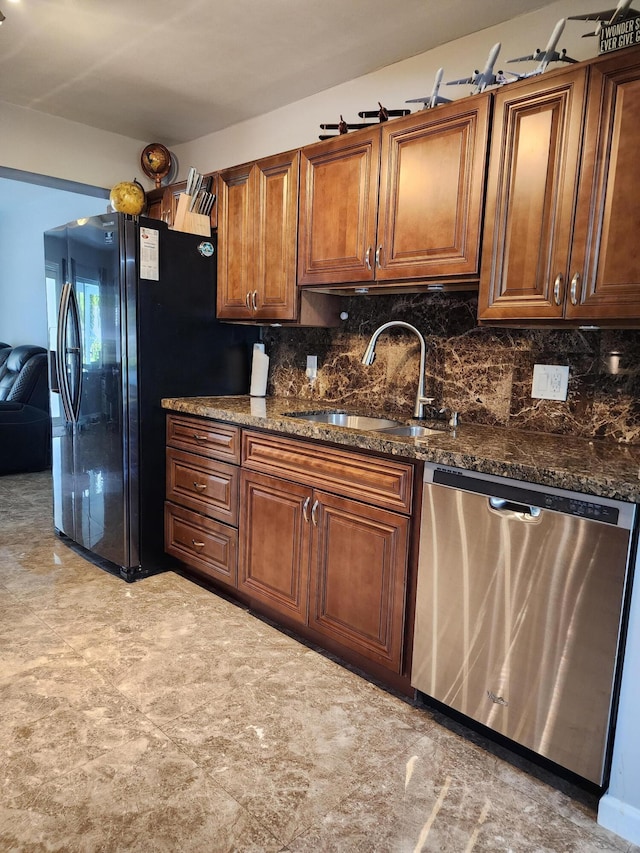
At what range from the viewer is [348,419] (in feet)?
9.05

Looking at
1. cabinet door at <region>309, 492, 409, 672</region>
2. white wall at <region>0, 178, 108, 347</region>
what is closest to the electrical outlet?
cabinet door at <region>309, 492, 409, 672</region>

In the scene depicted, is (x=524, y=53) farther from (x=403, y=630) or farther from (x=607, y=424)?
(x=403, y=630)

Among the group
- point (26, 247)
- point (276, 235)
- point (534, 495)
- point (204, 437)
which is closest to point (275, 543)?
point (204, 437)

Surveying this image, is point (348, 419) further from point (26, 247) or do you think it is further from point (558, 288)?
point (26, 247)

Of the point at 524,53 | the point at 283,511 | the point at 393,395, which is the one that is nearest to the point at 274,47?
the point at 524,53

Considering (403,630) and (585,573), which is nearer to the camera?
(585,573)

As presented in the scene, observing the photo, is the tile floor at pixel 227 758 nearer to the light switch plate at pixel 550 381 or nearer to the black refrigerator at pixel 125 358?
the black refrigerator at pixel 125 358

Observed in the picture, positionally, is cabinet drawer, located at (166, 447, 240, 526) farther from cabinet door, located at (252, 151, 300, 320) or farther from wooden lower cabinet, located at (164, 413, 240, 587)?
cabinet door, located at (252, 151, 300, 320)

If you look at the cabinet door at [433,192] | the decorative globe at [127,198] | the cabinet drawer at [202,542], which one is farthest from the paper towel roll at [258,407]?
the decorative globe at [127,198]

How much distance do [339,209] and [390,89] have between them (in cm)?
80

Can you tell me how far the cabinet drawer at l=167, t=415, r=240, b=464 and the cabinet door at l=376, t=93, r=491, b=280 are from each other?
38.4 inches

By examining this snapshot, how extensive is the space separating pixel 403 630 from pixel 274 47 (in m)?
2.57

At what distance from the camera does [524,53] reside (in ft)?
7.45

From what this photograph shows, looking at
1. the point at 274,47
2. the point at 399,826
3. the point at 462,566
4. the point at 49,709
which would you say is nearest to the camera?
the point at 399,826
